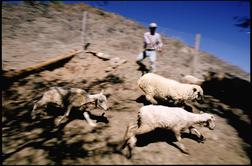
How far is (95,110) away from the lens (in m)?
6.71

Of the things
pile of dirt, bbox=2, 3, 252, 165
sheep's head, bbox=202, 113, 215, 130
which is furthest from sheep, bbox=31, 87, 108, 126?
sheep's head, bbox=202, 113, 215, 130

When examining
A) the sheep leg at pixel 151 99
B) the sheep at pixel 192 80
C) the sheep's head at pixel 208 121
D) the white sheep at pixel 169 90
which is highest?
the sheep at pixel 192 80

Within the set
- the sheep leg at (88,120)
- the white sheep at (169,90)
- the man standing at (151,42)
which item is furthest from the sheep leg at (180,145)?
the man standing at (151,42)

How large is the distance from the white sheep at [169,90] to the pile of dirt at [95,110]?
65 centimetres

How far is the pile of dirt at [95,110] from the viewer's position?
4.70 metres

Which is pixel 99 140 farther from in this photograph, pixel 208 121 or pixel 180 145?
pixel 208 121

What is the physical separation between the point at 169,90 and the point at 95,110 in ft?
7.09

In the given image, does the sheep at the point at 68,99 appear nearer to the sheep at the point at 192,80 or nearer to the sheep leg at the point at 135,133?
the sheep leg at the point at 135,133

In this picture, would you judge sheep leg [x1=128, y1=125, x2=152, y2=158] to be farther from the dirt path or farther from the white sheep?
the white sheep

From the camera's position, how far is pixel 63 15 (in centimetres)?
1678

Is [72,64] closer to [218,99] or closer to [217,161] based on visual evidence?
[218,99]

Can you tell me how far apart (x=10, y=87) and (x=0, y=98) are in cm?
70

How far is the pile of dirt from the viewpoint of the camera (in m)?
4.70

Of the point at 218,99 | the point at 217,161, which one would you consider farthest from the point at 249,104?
the point at 217,161
